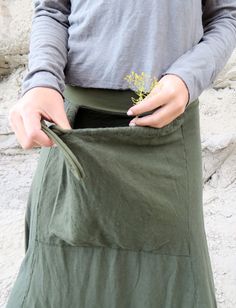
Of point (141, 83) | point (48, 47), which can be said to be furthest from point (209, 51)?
point (48, 47)

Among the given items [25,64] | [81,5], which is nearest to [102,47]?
[81,5]

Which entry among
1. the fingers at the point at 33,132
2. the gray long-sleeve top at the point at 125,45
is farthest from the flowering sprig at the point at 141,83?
the fingers at the point at 33,132

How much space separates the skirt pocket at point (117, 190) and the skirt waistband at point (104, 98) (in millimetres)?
74

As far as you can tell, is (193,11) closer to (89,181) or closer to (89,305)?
(89,181)

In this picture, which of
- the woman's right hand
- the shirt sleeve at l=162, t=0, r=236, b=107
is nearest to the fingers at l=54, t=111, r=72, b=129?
the woman's right hand

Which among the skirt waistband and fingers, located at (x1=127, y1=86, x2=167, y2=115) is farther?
the skirt waistband

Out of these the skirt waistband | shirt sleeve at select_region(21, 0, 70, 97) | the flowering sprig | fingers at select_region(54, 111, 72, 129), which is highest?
shirt sleeve at select_region(21, 0, 70, 97)

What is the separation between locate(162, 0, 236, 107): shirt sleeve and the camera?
603 millimetres

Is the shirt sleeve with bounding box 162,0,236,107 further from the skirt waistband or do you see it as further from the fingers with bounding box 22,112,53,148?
the fingers with bounding box 22,112,53,148

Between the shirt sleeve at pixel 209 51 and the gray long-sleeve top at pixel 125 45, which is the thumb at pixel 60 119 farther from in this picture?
the shirt sleeve at pixel 209 51

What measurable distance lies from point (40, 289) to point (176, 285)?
0.21 meters

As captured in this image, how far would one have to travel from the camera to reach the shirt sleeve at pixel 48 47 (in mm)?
602

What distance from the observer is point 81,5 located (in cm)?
66

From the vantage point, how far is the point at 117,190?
60 cm
